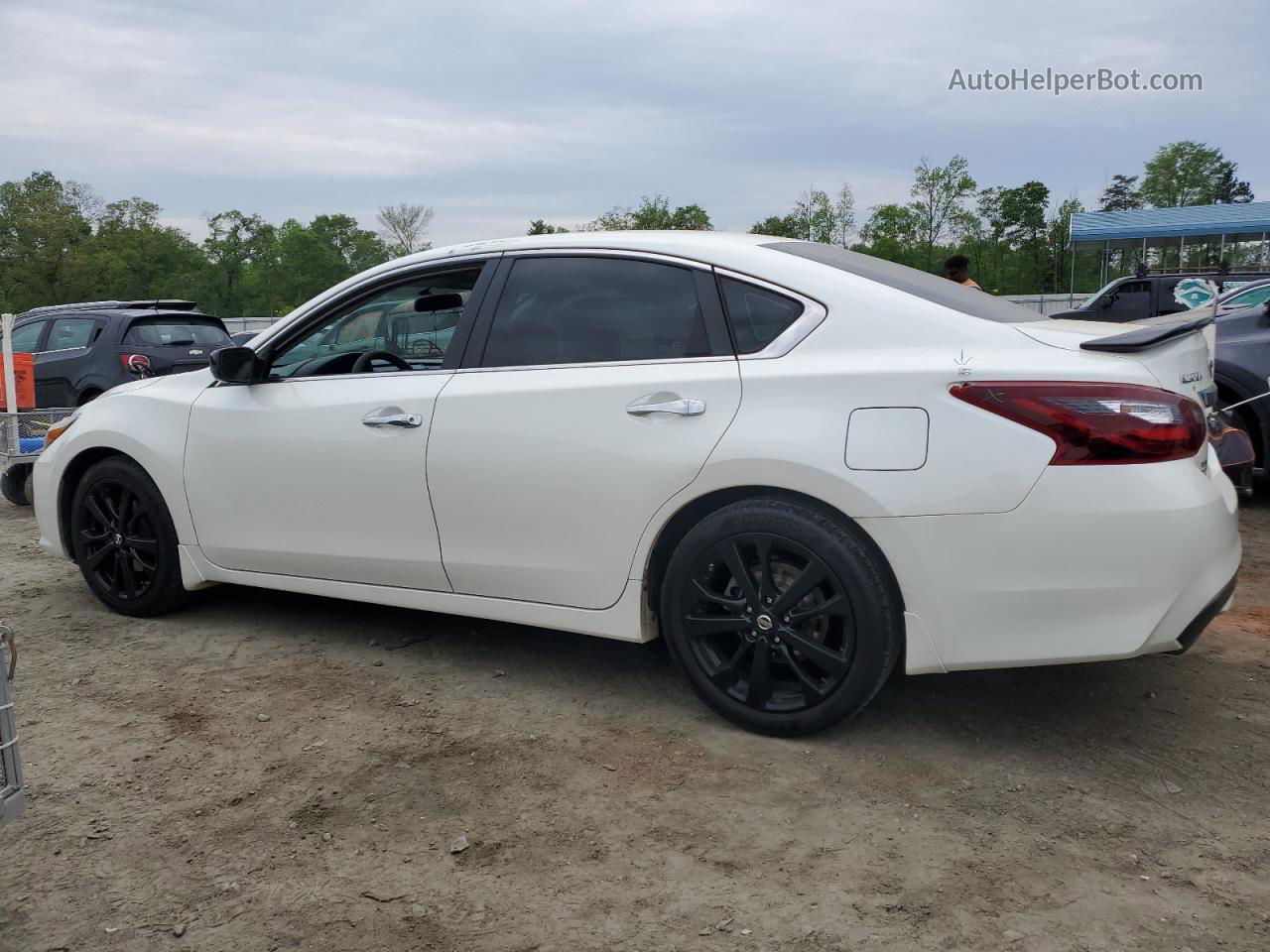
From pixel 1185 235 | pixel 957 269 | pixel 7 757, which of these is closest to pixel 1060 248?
pixel 1185 235

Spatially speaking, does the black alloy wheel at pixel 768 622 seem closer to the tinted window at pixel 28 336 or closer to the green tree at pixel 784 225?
the tinted window at pixel 28 336

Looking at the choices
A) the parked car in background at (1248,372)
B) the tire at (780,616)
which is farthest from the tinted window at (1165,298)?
the tire at (780,616)

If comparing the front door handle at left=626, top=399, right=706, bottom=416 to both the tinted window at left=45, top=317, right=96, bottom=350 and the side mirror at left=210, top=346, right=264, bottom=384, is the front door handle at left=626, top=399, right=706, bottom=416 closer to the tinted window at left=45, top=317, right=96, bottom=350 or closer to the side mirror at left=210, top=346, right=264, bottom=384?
the side mirror at left=210, top=346, right=264, bottom=384

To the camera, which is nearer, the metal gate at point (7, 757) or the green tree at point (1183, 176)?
the metal gate at point (7, 757)

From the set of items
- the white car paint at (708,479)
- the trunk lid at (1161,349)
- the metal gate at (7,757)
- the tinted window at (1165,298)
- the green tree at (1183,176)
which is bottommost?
the metal gate at (7,757)

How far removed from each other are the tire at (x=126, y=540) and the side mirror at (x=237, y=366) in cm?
70

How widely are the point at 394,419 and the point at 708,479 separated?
1.27 meters

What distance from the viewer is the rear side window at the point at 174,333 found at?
1231 centimetres

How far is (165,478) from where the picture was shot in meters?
4.63

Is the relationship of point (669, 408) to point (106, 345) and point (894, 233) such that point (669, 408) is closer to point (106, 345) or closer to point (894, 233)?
point (106, 345)

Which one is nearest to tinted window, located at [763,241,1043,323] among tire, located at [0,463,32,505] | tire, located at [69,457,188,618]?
tire, located at [69,457,188,618]

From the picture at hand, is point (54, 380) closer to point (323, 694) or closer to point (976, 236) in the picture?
point (323, 694)

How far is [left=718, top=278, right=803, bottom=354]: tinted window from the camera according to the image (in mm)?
3434

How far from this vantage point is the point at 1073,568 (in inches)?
117
